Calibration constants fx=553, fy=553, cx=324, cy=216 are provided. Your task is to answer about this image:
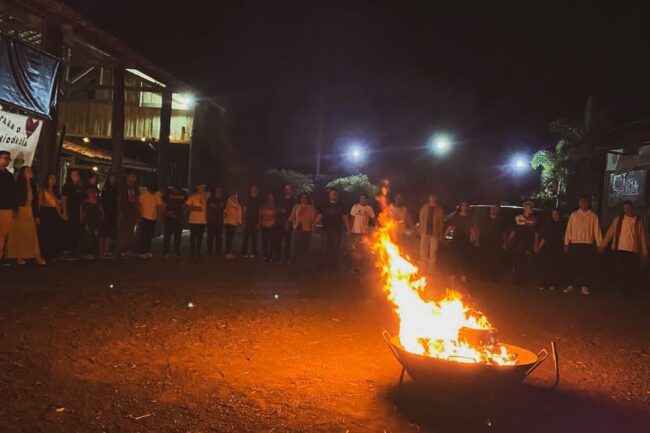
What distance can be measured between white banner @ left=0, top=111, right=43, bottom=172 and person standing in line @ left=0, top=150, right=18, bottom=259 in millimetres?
1106

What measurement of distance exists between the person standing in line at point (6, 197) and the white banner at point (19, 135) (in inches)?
43.5

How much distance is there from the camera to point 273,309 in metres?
8.12

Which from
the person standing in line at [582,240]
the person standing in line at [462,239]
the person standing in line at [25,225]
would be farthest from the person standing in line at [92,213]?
the person standing in line at [582,240]

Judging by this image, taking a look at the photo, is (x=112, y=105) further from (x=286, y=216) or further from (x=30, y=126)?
(x=286, y=216)

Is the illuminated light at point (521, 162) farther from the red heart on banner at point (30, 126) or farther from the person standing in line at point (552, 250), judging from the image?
the red heart on banner at point (30, 126)

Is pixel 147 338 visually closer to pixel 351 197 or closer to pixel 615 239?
pixel 615 239

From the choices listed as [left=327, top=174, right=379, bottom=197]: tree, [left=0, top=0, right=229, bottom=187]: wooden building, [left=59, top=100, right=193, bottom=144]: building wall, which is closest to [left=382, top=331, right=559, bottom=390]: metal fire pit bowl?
[left=0, top=0, right=229, bottom=187]: wooden building

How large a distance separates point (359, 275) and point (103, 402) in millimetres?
7913

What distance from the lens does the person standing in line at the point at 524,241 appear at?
11.7 m

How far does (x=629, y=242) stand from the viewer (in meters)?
10.4

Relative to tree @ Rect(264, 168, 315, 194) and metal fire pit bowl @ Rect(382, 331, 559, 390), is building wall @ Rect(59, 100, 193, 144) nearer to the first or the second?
tree @ Rect(264, 168, 315, 194)

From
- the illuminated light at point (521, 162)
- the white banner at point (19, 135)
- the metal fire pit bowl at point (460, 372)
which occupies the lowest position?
the metal fire pit bowl at point (460, 372)

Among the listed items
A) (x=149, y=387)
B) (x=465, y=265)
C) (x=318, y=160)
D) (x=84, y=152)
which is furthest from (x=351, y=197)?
(x=149, y=387)

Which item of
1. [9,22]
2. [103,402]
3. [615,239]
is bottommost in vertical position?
[103,402]
